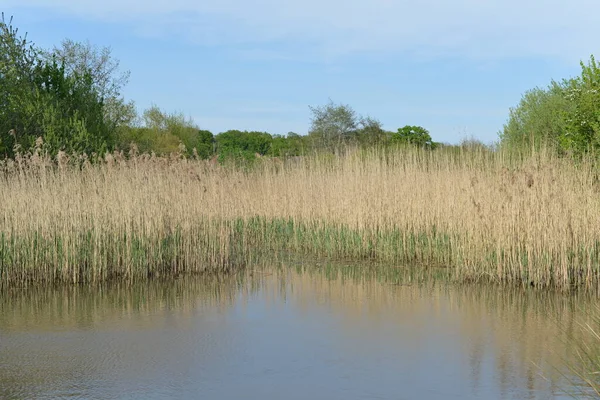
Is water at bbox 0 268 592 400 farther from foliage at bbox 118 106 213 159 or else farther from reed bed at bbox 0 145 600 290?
foliage at bbox 118 106 213 159

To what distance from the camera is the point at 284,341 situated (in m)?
5.05

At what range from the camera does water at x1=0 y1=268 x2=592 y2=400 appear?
13.2 feet

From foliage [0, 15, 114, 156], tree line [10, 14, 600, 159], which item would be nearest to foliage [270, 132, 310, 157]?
tree line [10, 14, 600, 159]

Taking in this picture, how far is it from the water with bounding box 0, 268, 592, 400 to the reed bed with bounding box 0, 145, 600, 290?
1.45 feet

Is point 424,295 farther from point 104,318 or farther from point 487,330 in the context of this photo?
point 104,318

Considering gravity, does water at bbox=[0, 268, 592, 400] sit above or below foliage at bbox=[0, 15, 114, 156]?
below

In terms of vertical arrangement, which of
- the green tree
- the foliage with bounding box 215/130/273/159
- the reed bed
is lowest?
the reed bed

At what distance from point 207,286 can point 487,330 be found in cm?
316

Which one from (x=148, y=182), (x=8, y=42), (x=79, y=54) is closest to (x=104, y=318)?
(x=148, y=182)

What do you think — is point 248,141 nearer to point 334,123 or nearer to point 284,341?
point 334,123

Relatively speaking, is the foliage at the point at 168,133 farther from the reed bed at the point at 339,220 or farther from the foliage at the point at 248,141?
the reed bed at the point at 339,220

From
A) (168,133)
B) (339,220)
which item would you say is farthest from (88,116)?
(168,133)

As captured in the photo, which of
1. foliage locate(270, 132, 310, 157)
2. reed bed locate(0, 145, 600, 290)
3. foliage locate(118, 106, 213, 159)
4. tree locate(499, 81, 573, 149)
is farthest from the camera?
foliage locate(118, 106, 213, 159)

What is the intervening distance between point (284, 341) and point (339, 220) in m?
4.38
